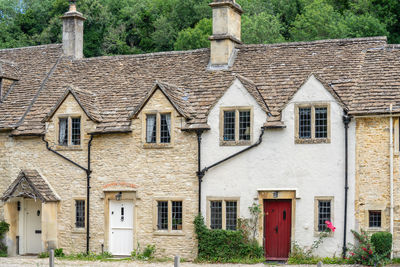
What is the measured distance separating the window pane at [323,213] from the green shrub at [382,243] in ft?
6.86

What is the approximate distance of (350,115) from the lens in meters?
26.6

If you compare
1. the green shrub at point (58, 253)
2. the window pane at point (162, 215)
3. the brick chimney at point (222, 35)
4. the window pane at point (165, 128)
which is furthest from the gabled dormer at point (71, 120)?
the brick chimney at point (222, 35)

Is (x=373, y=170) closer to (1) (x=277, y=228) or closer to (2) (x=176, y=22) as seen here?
(1) (x=277, y=228)

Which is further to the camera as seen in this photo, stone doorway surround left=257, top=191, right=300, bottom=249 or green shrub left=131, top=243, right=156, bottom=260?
green shrub left=131, top=243, right=156, bottom=260

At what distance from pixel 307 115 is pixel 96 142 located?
876 cm

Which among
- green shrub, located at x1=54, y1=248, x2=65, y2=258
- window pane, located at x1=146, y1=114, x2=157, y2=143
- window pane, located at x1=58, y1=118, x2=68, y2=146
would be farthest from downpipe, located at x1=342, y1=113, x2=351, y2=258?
window pane, located at x1=58, y1=118, x2=68, y2=146

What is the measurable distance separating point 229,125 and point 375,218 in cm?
644

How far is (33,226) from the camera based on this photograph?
31594 mm

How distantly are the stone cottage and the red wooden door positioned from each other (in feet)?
0.13

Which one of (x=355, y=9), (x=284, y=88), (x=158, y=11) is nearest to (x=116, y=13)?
(x=158, y=11)

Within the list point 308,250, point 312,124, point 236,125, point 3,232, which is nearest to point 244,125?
point 236,125

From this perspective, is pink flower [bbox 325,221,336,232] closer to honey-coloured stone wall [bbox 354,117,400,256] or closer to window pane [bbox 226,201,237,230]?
honey-coloured stone wall [bbox 354,117,400,256]

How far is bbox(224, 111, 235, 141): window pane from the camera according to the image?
28.3 metres

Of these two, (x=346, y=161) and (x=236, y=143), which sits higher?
(x=236, y=143)
